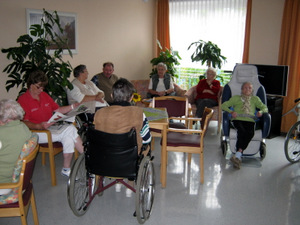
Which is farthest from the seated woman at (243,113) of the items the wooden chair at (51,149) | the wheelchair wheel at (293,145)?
the wooden chair at (51,149)

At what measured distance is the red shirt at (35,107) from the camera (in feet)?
11.2

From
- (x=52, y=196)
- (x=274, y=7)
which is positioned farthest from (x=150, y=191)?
(x=274, y=7)

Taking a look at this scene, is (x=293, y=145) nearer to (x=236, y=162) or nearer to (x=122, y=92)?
(x=236, y=162)

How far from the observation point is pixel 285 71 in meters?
5.01

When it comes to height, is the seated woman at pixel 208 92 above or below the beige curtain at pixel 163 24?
below

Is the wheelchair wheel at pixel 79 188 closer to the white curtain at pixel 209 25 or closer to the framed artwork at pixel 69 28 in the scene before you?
the framed artwork at pixel 69 28

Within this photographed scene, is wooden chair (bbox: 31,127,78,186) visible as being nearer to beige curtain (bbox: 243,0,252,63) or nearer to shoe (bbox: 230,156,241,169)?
shoe (bbox: 230,156,241,169)

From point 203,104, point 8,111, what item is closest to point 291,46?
point 203,104

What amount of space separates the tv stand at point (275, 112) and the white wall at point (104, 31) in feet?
8.91

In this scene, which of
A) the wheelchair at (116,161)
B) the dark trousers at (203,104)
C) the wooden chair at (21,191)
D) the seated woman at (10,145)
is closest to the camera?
the wooden chair at (21,191)

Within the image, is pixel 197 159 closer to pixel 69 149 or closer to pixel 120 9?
pixel 69 149

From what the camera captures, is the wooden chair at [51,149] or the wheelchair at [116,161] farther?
the wooden chair at [51,149]

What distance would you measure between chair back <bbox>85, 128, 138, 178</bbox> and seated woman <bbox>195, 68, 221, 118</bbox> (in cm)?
297

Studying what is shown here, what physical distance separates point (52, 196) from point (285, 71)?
3.80 meters
